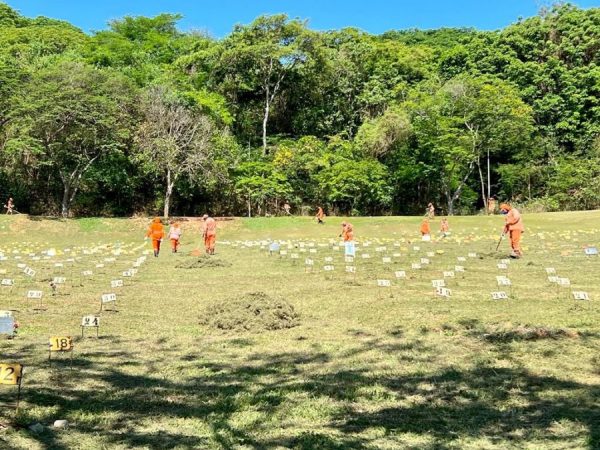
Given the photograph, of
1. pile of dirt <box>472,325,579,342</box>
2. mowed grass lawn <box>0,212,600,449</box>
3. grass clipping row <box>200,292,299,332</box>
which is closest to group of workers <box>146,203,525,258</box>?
mowed grass lawn <box>0,212,600,449</box>

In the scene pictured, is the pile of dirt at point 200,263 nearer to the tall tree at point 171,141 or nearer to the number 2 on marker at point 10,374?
the number 2 on marker at point 10,374

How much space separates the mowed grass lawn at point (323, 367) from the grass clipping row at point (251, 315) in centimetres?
17

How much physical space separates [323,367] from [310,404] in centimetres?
141

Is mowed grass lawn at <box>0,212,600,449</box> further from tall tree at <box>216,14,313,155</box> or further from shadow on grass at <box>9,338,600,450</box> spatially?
tall tree at <box>216,14,313,155</box>

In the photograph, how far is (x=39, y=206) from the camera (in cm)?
4778

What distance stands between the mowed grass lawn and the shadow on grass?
23mm

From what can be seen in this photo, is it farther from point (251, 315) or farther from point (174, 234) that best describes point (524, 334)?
point (174, 234)

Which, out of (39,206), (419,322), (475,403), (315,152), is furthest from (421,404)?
(39,206)

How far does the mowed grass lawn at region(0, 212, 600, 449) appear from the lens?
16.8 feet

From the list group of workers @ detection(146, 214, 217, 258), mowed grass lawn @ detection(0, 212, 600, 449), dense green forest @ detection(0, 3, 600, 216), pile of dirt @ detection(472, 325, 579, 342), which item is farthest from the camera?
dense green forest @ detection(0, 3, 600, 216)

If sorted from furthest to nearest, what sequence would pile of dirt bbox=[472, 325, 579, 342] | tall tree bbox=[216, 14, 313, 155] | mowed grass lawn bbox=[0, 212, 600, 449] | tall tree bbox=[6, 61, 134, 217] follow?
tall tree bbox=[216, 14, 313, 155]
tall tree bbox=[6, 61, 134, 217]
pile of dirt bbox=[472, 325, 579, 342]
mowed grass lawn bbox=[0, 212, 600, 449]

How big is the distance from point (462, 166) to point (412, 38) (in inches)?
1197

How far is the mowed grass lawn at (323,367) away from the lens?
16.8 feet

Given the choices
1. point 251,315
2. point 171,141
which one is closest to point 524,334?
point 251,315
